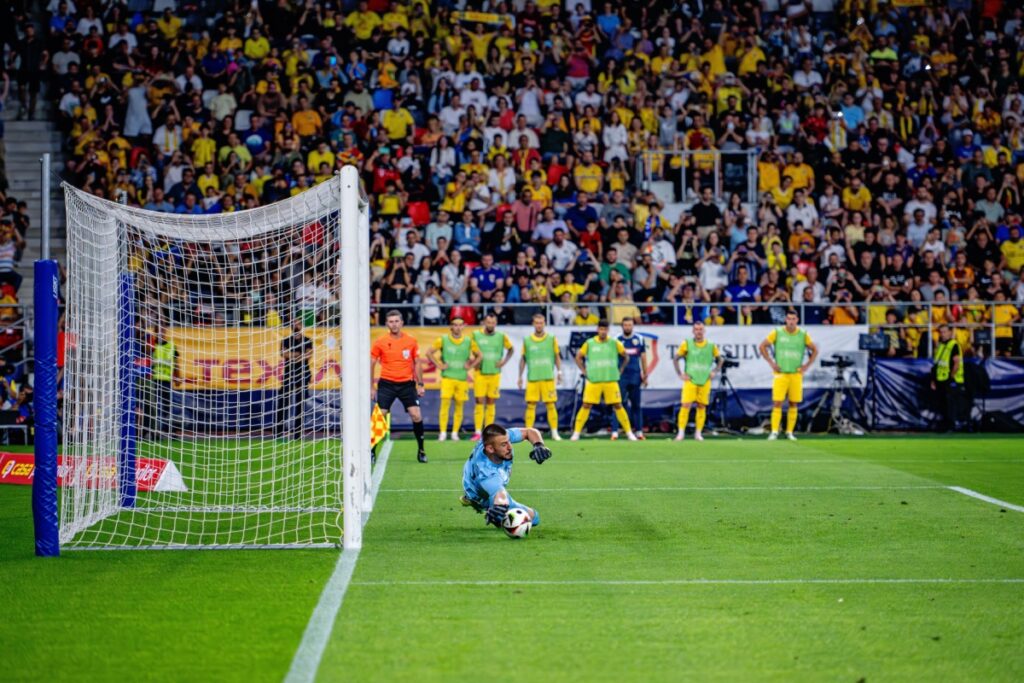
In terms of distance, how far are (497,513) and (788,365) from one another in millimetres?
12111

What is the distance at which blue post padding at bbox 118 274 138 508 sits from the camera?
35.3ft

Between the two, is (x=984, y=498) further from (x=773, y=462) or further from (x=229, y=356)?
(x=229, y=356)

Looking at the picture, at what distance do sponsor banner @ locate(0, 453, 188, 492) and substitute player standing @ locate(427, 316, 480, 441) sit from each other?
748 centimetres

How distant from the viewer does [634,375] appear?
21250 millimetres

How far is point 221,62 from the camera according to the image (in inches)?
993

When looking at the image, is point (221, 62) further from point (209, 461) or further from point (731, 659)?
point (731, 659)

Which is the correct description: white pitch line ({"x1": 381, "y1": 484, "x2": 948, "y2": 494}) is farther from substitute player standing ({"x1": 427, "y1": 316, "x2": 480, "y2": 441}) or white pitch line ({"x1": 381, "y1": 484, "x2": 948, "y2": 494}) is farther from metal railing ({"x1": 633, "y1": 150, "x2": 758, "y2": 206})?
metal railing ({"x1": 633, "y1": 150, "x2": 758, "y2": 206})

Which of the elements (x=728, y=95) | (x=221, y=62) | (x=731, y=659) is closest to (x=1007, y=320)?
(x=728, y=95)

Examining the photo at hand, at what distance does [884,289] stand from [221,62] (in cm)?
1431

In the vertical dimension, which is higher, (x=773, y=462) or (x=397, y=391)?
(x=397, y=391)

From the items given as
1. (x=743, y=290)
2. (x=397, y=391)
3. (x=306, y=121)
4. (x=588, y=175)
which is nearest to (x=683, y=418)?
(x=743, y=290)

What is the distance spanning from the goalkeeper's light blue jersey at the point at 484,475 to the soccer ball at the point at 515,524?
0.50m

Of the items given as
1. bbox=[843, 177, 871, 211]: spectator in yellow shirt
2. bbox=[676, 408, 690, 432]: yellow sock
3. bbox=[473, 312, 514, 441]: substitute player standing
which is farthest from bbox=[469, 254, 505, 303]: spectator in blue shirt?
bbox=[843, 177, 871, 211]: spectator in yellow shirt

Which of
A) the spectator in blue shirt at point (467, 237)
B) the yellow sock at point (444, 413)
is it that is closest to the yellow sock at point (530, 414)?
the yellow sock at point (444, 413)
